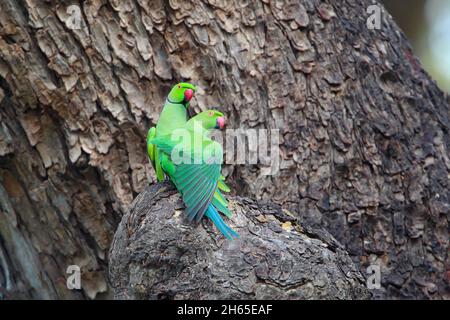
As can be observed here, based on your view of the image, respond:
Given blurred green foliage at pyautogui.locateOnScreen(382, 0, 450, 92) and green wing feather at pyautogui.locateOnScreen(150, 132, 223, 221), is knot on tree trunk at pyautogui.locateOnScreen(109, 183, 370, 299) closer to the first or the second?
green wing feather at pyautogui.locateOnScreen(150, 132, 223, 221)

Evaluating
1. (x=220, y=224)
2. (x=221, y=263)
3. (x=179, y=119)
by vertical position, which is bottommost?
(x=221, y=263)

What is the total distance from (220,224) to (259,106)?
3.88 ft

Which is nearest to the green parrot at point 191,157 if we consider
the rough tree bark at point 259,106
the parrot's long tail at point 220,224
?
the parrot's long tail at point 220,224

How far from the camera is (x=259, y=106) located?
389 centimetres

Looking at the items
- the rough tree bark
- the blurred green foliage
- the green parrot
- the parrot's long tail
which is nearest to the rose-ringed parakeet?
the green parrot

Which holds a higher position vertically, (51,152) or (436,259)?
(51,152)

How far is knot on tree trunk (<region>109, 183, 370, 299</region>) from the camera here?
2.74 meters

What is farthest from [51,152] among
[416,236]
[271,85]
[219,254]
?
[416,236]

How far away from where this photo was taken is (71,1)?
148 inches

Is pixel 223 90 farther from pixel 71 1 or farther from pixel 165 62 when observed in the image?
pixel 71 1

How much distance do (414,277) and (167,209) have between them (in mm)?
1603

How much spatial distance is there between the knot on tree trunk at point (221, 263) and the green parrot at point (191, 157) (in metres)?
0.06

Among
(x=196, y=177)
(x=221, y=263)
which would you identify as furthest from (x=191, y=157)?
(x=221, y=263)

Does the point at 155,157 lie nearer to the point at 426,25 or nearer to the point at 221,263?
the point at 221,263
